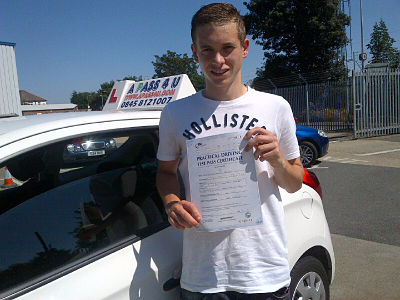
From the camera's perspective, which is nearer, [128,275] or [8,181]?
[128,275]

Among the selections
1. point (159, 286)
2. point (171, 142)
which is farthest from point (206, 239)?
point (171, 142)

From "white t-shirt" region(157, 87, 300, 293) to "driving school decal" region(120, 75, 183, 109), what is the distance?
1.04 metres

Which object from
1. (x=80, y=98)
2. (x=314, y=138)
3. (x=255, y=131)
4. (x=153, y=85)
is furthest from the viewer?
(x=80, y=98)

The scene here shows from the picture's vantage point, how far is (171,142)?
155cm

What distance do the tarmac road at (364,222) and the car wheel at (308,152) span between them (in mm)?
217

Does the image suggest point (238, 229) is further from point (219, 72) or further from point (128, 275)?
point (219, 72)

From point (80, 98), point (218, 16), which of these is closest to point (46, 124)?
point (218, 16)

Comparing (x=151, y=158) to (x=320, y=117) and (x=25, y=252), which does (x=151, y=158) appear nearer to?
(x=25, y=252)

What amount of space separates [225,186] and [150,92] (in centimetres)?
172

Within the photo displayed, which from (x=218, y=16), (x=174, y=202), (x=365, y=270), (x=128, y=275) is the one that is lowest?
(x=365, y=270)

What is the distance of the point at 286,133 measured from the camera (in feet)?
5.05

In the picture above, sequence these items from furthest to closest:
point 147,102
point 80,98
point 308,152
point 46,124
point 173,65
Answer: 1. point 80,98
2. point 173,65
3. point 308,152
4. point 147,102
5. point 46,124

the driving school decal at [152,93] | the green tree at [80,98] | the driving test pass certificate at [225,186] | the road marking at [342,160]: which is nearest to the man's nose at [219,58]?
the driving test pass certificate at [225,186]

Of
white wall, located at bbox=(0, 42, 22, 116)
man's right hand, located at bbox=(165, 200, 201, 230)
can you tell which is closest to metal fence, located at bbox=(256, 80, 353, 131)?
white wall, located at bbox=(0, 42, 22, 116)
